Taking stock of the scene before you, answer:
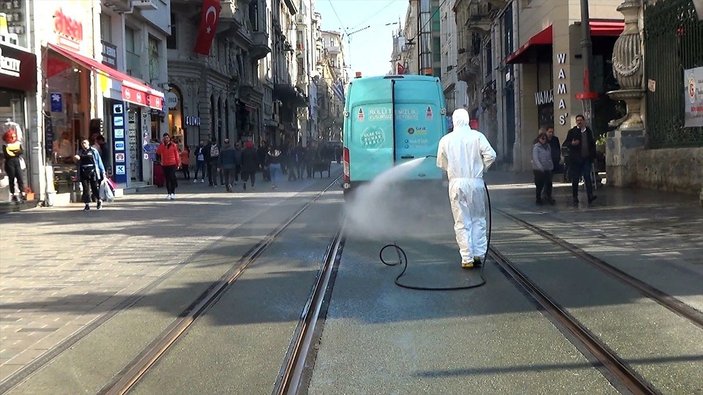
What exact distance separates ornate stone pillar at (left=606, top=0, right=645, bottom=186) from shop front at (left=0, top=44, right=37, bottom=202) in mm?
13826

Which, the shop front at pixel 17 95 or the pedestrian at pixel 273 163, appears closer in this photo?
the shop front at pixel 17 95

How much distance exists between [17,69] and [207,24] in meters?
18.8

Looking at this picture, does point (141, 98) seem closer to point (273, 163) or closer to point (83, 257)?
point (273, 163)

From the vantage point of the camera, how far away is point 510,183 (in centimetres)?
2439

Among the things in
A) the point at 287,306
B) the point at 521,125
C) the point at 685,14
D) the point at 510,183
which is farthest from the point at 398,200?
the point at 521,125

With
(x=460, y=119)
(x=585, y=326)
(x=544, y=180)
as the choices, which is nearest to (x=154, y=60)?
(x=544, y=180)

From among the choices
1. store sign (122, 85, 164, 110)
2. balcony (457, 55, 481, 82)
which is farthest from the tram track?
balcony (457, 55, 481, 82)

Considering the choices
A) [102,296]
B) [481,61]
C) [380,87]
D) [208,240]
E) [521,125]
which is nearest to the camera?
[102,296]

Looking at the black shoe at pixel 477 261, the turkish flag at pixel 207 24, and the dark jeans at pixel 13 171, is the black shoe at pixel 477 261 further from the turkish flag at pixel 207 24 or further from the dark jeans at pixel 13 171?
the turkish flag at pixel 207 24

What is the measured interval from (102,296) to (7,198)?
9919 mm

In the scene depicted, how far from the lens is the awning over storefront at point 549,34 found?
24.3 metres

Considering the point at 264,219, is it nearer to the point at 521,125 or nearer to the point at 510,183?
the point at 510,183

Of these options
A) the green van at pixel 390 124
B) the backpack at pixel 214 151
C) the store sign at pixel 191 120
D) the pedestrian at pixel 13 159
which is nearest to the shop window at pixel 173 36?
the store sign at pixel 191 120

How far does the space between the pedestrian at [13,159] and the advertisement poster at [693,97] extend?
14133 mm
